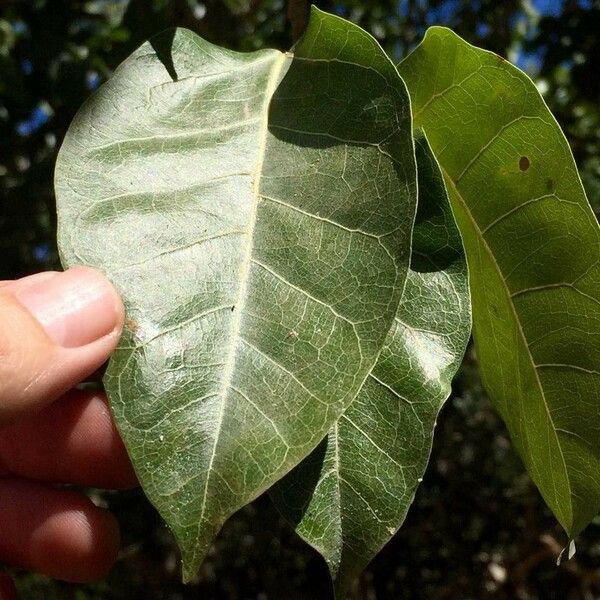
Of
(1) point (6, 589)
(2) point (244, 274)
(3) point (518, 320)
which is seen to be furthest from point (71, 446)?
(3) point (518, 320)

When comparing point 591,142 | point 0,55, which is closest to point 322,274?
point 0,55

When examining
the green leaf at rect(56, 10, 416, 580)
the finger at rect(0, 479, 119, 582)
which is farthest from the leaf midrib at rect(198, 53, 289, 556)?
the finger at rect(0, 479, 119, 582)

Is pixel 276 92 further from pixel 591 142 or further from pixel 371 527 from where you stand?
pixel 591 142

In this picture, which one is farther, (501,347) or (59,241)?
(501,347)

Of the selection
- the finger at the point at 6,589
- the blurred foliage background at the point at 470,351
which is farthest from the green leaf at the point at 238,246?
the finger at the point at 6,589

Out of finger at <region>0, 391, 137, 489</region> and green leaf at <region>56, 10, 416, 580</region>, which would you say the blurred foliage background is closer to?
green leaf at <region>56, 10, 416, 580</region>

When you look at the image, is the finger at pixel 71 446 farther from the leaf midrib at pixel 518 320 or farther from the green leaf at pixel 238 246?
the leaf midrib at pixel 518 320
